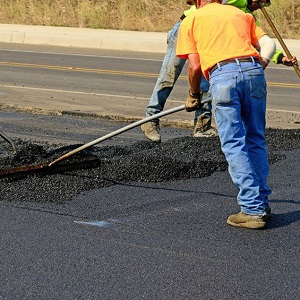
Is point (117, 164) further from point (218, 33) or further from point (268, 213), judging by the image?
point (218, 33)

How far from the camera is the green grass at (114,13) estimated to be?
2795 cm

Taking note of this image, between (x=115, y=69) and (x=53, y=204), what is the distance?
1253 cm

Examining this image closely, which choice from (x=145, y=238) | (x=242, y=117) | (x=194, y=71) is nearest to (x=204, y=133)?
(x=194, y=71)

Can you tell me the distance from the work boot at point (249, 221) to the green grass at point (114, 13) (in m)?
21.0

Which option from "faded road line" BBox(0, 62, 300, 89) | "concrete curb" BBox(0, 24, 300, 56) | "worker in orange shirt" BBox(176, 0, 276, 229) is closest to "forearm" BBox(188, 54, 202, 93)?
"worker in orange shirt" BBox(176, 0, 276, 229)

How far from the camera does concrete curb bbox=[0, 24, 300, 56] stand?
2447cm

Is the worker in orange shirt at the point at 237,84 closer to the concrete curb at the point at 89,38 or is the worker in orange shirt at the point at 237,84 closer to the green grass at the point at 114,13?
the concrete curb at the point at 89,38

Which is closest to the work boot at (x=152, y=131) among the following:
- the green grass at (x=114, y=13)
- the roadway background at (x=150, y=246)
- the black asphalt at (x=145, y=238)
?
the black asphalt at (x=145, y=238)

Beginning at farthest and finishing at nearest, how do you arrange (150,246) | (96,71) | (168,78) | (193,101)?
(96,71) → (168,78) → (193,101) → (150,246)

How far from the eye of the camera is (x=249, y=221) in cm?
607

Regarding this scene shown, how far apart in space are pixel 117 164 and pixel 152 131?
182cm

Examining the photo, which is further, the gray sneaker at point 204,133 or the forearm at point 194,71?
the gray sneaker at point 204,133

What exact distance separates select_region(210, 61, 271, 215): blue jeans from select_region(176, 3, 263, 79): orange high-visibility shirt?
0.09 m

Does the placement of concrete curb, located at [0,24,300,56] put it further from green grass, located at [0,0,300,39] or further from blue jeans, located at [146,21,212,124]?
blue jeans, located at [146,21,212,124]
